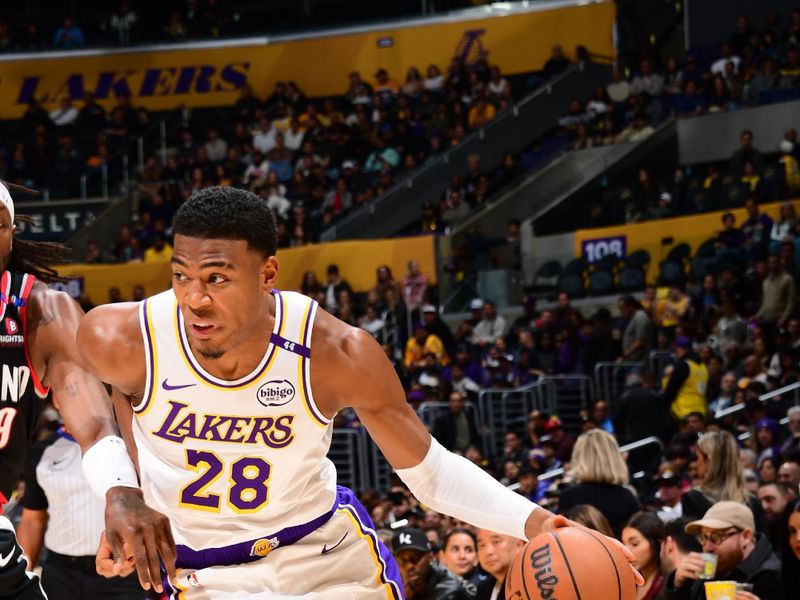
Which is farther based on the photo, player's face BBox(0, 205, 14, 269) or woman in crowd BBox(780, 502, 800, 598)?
woman in crowd BBox(780, 502, 800, 598)

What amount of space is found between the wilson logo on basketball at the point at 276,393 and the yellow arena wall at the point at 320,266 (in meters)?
14.7

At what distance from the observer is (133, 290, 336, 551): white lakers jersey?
3.56m

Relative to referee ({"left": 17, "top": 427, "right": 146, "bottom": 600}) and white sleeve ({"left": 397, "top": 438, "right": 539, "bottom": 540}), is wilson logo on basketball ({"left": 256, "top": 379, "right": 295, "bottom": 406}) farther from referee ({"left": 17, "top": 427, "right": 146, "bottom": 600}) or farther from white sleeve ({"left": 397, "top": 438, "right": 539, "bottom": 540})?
referee ({"left": 17, "top": 427, "right": 146, "bottom": 600})

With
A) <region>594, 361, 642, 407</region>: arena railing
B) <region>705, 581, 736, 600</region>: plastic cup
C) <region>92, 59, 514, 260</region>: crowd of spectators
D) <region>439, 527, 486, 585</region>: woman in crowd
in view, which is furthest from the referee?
<region>92, 59, 514, 260</region>: crowd of spectators

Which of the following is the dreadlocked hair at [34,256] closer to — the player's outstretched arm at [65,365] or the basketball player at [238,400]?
the player's outstretched arm at [65,365]

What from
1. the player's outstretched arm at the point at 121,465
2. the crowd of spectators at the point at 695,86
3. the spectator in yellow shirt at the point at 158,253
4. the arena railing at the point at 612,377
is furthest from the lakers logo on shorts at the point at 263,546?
the spectator in yellow shirt at the point at 158,253

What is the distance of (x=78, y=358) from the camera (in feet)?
13.2

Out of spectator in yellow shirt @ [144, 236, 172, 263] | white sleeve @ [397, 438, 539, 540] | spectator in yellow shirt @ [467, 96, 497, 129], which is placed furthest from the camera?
spectator in yellow shirt @ [467, 96, 497, 129]

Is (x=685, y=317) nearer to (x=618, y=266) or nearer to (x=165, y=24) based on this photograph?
(x=618, y=266)

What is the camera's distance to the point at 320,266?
62.5 feet

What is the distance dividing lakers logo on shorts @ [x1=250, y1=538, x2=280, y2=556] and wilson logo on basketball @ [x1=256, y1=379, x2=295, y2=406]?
0.39 m

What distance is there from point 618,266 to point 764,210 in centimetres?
195

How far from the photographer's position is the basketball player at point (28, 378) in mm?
3855

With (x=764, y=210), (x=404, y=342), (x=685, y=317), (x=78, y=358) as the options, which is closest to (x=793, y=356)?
(x=685, y=317)
